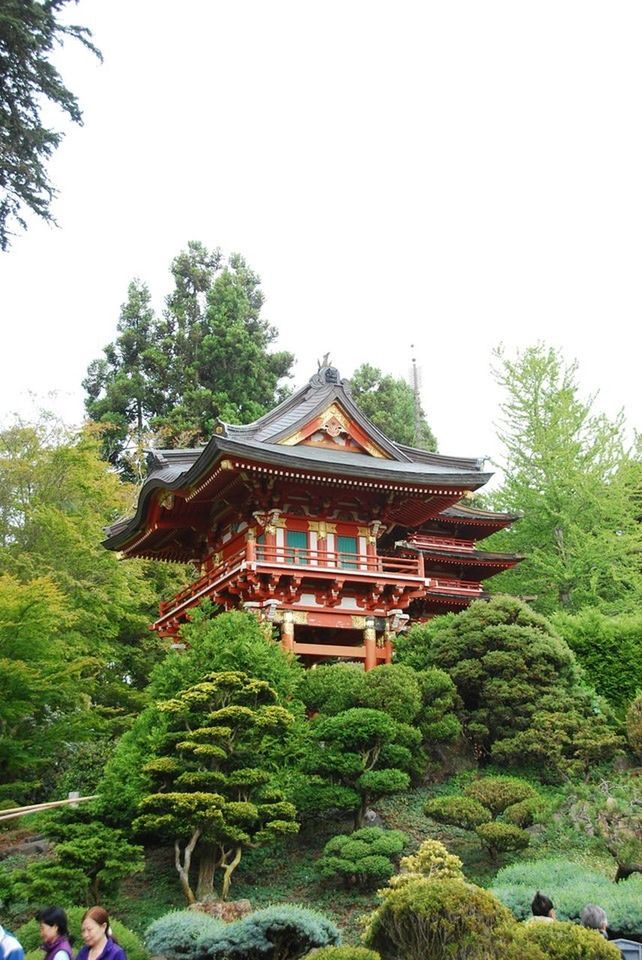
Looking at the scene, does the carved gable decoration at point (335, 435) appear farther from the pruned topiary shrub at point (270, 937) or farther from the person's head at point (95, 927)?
the person's head at point (95, 927)

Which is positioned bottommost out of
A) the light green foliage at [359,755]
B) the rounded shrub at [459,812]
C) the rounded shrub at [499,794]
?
the rounded shrub at [459,812]

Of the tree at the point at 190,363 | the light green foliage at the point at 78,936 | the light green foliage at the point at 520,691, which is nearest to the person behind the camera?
the light green foliage at the point at 78,936

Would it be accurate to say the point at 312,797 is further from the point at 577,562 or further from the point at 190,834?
the point at 577,562

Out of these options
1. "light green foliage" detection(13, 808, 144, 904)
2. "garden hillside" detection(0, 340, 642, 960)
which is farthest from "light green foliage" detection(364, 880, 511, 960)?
"light green foliage" detection(13, 808, 144, 904)

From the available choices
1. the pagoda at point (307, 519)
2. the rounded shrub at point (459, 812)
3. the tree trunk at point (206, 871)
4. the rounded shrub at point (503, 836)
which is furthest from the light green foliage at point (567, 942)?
the pagoda at point (307, 519)

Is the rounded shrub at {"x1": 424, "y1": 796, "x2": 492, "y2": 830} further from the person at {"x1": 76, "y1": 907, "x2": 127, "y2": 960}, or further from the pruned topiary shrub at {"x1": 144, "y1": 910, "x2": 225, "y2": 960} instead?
the person at {"x1": 76, "y1": 907, "x2": 127, "y2": 960}

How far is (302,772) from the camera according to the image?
1608 cm

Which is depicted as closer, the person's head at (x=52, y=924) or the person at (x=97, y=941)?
the person at (x=97, y=941)

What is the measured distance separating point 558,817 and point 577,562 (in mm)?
12562

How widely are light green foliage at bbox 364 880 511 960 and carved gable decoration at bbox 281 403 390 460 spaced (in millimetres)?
16584

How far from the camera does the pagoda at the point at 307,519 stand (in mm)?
22141

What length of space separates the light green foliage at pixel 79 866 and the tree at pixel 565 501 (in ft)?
54.2

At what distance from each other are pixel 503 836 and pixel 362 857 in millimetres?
2147

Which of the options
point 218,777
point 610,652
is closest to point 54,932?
point 218,777
